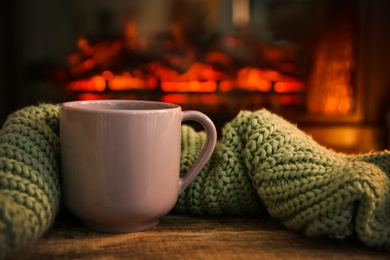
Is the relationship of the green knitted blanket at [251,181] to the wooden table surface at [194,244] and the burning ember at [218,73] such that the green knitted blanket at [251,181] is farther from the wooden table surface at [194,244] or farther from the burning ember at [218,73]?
the burning ember at [218,73]

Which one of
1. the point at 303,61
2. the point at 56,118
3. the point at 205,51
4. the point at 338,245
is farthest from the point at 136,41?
the point at 338,245

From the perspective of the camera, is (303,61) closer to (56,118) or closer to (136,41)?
(136,41)

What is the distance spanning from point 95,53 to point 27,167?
1.16m

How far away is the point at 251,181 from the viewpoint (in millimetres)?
510

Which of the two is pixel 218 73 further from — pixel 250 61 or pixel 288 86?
pixel 288 86

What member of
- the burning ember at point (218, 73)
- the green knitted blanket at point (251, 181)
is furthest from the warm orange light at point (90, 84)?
the green knitted blanket at point (251, 181)

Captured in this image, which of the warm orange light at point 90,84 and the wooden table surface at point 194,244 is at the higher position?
the warm orange light at point 90,84

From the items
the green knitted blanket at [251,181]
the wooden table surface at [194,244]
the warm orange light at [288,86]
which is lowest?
the wooden table surface at [194,244]

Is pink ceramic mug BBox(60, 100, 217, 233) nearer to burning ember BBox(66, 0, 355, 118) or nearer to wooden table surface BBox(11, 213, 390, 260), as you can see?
wooden table surface BBox(11, 213, 390, 260)

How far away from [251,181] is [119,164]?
14 centimetres

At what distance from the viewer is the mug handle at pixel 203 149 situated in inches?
19.2

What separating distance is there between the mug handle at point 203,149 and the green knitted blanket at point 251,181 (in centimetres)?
2

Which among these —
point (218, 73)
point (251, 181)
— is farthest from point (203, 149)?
point (218, 73)

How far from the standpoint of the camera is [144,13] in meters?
1.55
